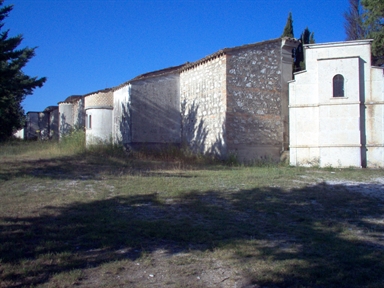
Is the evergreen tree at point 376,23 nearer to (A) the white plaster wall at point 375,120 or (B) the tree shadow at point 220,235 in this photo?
(A) the white plaster wall at point 375,120

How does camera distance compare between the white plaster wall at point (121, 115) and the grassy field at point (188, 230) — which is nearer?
the grassy field at point (188, 230)

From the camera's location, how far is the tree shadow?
5020 millimetres

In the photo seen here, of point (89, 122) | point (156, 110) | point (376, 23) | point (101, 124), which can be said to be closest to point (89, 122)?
point (89, 122)

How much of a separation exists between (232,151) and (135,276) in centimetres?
1259

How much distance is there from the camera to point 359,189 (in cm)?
1102

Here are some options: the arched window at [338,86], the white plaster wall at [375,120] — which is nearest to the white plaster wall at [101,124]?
the arched window at [338,86]

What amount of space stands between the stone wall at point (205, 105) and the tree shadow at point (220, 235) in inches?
331

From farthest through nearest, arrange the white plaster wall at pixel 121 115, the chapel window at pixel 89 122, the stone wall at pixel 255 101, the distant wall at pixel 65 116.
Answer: the distant wall at pixel 65 116, the chapel window at pixel 89 122, the white plaster wall at pixel 121 115, the stone wall at pixel 255 101

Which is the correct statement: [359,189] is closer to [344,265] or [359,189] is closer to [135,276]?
[344,265]

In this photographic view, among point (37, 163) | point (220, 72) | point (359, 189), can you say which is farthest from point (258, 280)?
point (220, 72)

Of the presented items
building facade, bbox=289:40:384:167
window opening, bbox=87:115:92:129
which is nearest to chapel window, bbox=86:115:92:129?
window opening, bbox=87:115:92:129

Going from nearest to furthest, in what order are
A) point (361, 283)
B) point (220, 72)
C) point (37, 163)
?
point (361, 283), point (37, 163), point (220, 72)

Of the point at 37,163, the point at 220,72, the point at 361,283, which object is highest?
the point at 220,72

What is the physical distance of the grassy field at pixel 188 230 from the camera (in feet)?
16.0
